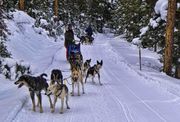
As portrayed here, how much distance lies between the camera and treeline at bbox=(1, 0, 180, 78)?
85.4ft

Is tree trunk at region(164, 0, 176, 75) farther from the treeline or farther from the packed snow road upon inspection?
the packed snow road

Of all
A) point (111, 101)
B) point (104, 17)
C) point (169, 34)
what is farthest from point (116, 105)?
point (104, 17)

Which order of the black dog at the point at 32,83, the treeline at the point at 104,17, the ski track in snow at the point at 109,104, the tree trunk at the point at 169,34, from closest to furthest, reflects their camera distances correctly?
the ski track in snow at the point at 109,104, the black dog at the point at 32,83, the tree trunk at the point at 169,34, the treeline at the point at 104,17

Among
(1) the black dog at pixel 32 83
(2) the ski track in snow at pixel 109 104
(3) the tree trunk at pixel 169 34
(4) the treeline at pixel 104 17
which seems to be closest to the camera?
(2) the ski track in snow at pixel 109 104

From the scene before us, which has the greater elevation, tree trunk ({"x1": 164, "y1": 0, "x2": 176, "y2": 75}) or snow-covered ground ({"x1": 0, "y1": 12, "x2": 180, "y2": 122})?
tree trunk ({"x1": 164, "y1": 0, "x2": 176, "y2": 75})

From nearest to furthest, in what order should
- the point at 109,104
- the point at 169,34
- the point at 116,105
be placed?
1. the point at 116,105
2. the point at 109,104
3. the point at 169,34

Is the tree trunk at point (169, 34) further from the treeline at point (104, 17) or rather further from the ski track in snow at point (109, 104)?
the ski track in snow at point (109, 104)

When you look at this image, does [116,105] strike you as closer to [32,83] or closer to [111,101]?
[111,101]

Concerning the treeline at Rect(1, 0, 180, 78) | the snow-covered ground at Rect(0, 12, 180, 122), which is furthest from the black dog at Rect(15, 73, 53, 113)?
the treeline at Rect(1, 0, 180, 78)

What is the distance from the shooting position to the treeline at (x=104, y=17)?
1024 inches

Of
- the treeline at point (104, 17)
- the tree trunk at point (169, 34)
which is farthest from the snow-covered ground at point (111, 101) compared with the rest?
the treeline at point (104, 17)

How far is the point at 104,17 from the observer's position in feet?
251

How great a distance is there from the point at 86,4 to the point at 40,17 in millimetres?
28969

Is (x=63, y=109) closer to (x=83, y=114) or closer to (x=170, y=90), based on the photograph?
(x=83, y=114)
